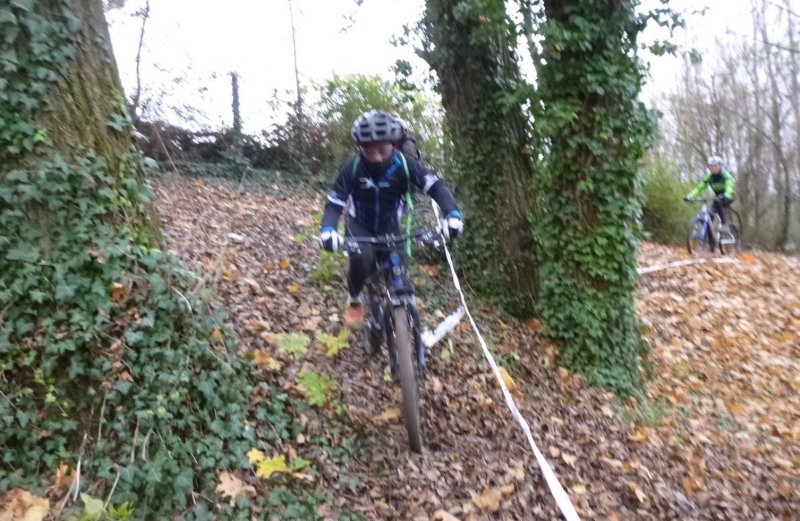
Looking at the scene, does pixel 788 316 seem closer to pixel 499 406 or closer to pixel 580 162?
pixel 580 162

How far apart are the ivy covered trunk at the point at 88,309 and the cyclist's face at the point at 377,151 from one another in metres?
1.56

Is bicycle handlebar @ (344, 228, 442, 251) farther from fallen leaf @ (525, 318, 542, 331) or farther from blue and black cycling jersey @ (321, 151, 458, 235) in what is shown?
fallen leaf @ (525, 318, 542, 331)

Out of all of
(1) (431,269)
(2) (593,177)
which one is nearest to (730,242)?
(1) (431,269)

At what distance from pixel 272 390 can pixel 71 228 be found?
1.72 m

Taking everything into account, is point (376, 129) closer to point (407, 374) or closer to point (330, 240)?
point (330, 240)

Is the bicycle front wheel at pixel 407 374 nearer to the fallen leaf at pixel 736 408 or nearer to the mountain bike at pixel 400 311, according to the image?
the mountain bike at pixel 400 311

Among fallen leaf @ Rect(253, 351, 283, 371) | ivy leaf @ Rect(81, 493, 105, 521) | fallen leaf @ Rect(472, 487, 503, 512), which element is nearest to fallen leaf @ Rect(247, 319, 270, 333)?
fallen leaf @ Rect(253, 351, 283, 371)

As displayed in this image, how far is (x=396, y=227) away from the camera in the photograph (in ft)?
16.7

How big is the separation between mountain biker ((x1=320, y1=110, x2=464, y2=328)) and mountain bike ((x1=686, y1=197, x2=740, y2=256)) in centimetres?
1090

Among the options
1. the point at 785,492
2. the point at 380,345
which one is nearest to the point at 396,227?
the point at 380,345

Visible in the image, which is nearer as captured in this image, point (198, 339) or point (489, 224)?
point (198, 339)

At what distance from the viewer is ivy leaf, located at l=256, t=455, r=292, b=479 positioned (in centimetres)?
388

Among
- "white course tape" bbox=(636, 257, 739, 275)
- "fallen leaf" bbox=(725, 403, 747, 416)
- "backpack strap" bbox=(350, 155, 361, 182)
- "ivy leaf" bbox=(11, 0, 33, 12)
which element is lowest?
"fallen leaf" bbox=(725, 403, 747, 416)

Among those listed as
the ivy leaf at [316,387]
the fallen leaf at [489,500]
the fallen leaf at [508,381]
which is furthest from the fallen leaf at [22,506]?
the fallen leaf at [508,381]
